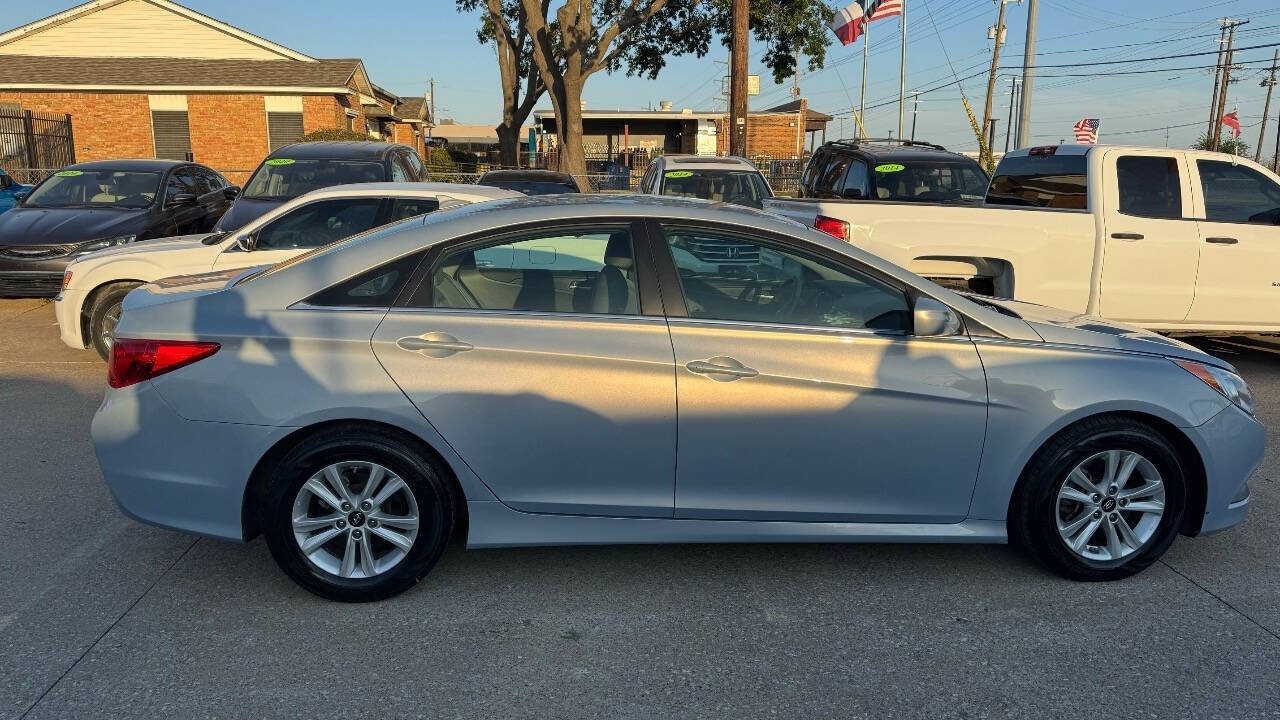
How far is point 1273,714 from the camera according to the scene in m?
3.25

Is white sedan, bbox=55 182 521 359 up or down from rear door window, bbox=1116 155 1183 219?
down

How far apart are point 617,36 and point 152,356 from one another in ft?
78.4

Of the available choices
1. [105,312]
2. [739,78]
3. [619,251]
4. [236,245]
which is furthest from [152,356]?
[739,78]

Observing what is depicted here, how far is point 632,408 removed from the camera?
3.91 meters

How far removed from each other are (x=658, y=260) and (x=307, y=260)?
4.86ft

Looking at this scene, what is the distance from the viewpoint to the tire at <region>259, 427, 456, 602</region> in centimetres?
388

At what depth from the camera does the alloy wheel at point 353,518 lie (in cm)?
392

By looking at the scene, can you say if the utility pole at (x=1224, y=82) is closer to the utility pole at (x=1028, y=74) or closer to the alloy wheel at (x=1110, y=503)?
the utility pole at (x=1028, y=74)

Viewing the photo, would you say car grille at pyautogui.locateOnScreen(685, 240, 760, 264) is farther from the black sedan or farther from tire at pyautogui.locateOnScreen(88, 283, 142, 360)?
the black sedan

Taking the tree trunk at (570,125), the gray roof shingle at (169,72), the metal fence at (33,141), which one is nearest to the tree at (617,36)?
the tree trunk at (570,125)

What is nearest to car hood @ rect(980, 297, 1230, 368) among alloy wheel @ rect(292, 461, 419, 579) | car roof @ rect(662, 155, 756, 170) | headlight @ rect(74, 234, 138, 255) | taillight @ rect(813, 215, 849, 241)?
alloy wheel @ rect(292, 461, 419, 579)

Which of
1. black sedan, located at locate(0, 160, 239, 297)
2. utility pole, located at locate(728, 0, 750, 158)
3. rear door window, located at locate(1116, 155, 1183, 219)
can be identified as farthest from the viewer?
utility pole, located at locate(728, 0, 750, 158)

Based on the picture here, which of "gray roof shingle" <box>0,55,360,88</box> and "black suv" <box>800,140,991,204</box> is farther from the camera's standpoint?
"gray roof shingle" <box>0,55,360,88</box>

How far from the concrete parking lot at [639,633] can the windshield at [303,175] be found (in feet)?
21.4
